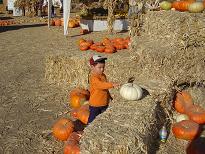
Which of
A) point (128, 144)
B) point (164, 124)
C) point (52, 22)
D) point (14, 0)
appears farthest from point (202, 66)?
point (14, 0)

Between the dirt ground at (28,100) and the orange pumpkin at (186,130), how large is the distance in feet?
7.25

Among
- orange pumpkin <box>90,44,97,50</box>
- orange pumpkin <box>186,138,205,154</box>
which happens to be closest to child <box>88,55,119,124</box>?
orange pumpkin <box>186,138,205,154</box>

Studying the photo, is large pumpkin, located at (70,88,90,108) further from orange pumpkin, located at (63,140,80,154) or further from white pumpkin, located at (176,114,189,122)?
orange pumpkin, located at (63,140,80,154)

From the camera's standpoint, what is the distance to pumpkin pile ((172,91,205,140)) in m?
7.37

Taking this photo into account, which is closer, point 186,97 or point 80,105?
point 186,97

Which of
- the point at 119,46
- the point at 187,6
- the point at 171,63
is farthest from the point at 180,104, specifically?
the point at 119,46

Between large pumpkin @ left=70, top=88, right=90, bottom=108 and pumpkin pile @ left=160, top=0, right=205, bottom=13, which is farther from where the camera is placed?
pumpkin pile @ left=160, top=0, right=205, bottom=13

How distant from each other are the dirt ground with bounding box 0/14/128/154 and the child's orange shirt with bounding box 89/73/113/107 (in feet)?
3.45

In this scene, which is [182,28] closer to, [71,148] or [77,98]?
[77,98]

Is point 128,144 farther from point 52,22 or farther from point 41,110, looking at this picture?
point 52,22

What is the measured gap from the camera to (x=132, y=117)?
20.1 feet

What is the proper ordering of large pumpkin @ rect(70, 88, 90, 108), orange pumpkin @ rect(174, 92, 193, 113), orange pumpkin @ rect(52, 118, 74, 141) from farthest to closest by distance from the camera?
large pumpkin @ rect(70, 88, 90, 108)
orange pumpkin @ rect(174, 92, 193, 113)
orange pumpkin @ rect(52, 118, 74, 141)

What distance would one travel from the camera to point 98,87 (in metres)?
6.71

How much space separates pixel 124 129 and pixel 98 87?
1.23 meters
